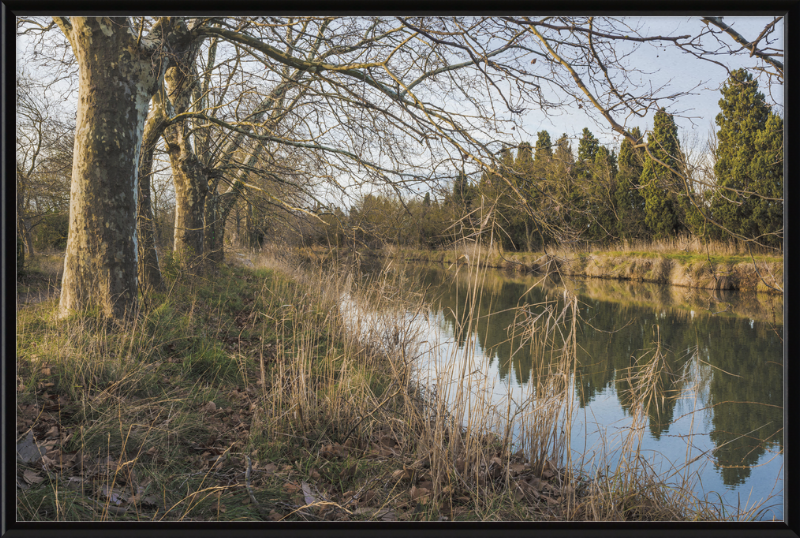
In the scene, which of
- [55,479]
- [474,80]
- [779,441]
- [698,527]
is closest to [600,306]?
[779,441]

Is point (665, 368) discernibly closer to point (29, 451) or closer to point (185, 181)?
point (29, 451)

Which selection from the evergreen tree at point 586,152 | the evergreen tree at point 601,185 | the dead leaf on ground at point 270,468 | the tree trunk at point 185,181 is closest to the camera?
the dead leaf on ground at point 270,468

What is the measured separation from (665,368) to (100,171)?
591 cm

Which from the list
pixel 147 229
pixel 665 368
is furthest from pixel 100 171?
pixel 665 368

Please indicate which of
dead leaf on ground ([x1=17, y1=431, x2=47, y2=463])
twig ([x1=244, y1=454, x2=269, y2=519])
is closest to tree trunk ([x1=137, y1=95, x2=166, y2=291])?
dead leaf on ground ([x1=17, y1=431, x2=47, y2=463])

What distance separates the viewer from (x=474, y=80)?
3600 mm

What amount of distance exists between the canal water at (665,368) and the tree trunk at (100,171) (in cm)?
261

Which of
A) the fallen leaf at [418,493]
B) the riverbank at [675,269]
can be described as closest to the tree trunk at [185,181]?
the riverbank at [675,269]

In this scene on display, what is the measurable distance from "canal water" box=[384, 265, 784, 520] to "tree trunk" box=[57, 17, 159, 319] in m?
2.61

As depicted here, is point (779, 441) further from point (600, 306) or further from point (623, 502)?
point (600, 306)

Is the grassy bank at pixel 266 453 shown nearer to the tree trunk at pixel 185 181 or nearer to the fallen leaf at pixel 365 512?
the fallen leaf at pixel 365 512

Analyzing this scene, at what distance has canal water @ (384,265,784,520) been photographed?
8.50ft

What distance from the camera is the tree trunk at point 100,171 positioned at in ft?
12.0

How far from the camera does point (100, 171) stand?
144 inches
